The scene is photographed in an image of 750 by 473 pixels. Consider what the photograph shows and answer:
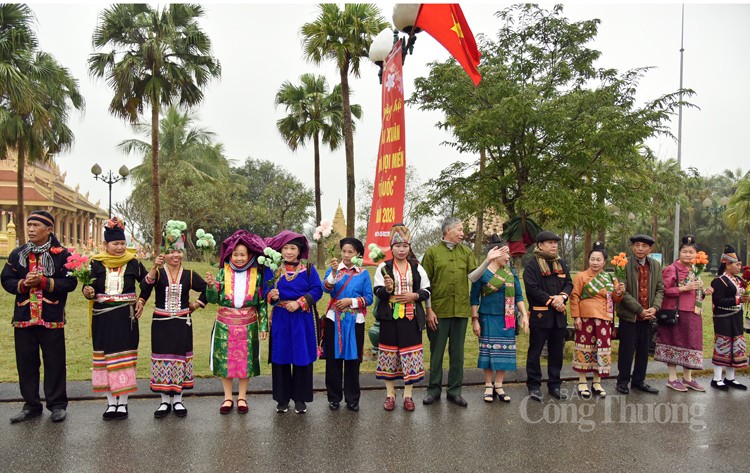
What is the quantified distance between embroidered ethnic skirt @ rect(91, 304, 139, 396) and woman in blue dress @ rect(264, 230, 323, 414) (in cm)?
134

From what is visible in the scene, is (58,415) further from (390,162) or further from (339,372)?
(390,162)

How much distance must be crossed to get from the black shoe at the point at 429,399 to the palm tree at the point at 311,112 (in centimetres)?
1625

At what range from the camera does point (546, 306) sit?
567cm

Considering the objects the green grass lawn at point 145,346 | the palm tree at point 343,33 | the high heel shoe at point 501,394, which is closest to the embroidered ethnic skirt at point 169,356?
the green grass lawn at point 145,346

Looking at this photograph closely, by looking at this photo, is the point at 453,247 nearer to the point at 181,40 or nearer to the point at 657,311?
the point at 657,311

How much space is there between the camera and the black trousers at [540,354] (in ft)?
18.8

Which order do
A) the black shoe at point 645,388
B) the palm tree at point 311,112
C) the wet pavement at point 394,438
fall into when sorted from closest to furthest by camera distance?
the wet pavement at point 394,438 → the black shoe at point 645,388 → the palm tree at point 311,112

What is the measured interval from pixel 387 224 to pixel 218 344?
2.32 m

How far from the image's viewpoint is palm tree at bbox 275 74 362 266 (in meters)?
20.6

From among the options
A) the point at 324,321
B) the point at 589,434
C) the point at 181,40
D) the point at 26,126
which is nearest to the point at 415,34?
the point at 324,321

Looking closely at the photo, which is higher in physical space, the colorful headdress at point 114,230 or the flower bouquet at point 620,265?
the colorful headdress at point 114,230

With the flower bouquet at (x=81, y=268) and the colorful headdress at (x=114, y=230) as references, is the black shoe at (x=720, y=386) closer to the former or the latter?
the colorful headdress at (x=114, y=230)

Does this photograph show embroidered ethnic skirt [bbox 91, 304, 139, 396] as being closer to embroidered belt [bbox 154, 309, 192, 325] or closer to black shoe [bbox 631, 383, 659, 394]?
embroidered belt [bbox 154, 309, 192, 325]

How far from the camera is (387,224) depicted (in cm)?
625
